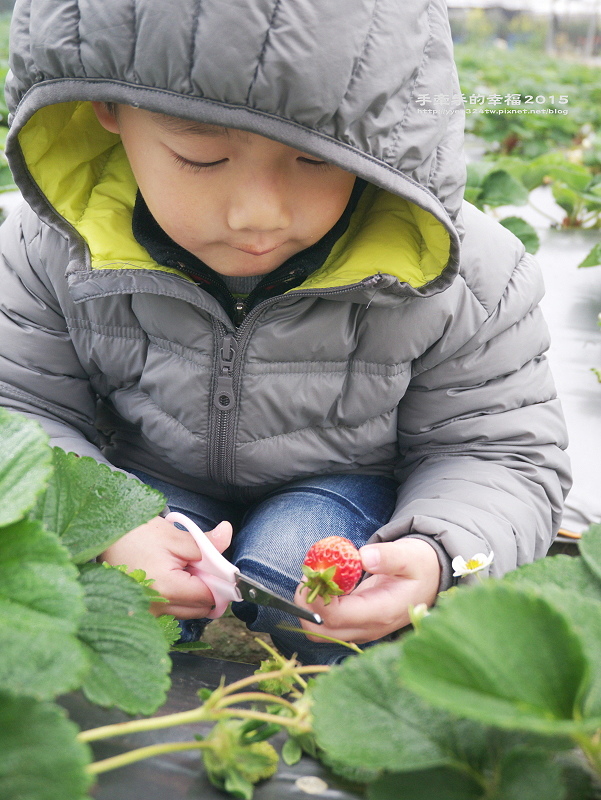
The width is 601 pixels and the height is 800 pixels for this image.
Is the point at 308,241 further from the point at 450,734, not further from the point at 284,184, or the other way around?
the point at 450,734

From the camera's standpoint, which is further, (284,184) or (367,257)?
(367,257)

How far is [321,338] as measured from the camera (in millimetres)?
1197

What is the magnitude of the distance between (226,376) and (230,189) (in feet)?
1.06

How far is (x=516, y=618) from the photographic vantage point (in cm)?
48

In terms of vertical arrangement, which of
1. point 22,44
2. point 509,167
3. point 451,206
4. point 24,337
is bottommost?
point 509,167

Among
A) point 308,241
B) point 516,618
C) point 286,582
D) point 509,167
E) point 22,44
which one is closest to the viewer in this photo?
point 516,618

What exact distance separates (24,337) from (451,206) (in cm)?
68

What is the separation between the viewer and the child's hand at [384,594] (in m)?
0.97

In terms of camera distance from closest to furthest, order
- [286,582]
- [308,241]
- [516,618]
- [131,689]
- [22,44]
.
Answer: [516,618] → [131,689] → [22,44] → [308,241] → [286,582]

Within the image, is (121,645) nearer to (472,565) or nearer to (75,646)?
(75,646)

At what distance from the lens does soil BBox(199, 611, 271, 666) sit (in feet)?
4.61

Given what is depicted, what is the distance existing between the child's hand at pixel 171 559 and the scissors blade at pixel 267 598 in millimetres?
113

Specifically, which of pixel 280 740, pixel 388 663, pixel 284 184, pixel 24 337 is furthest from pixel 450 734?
pixel 24 337

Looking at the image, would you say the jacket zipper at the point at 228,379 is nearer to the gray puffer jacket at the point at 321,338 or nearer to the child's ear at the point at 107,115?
the gray puffer jacket at the point at 321,338
